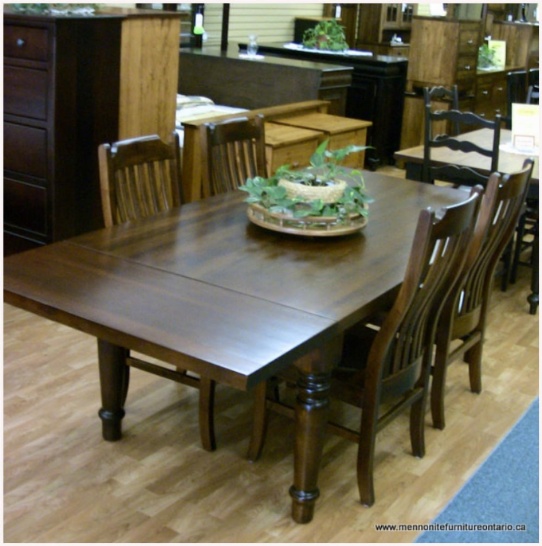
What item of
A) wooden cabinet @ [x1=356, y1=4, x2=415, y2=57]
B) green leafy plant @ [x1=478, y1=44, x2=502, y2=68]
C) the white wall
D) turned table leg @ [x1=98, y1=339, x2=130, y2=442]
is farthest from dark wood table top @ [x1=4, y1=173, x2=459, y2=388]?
wooden cabinet @ [x1=356, y1=4, x2=415, y2=57]

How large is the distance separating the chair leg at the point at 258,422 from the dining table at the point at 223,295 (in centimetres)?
33

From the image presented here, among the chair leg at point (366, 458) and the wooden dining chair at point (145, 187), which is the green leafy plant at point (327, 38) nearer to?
the wooden dining chair at point (145, 187)

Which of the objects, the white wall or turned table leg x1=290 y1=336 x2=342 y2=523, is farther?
the white wall

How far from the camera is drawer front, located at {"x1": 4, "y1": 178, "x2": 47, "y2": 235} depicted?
426 centimetres

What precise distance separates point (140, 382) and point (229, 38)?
470 cm

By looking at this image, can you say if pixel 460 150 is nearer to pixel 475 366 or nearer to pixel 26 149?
pixel 475 366

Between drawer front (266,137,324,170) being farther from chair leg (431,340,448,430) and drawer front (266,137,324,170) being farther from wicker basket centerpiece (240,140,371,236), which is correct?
chair leg (431,340,448,430)

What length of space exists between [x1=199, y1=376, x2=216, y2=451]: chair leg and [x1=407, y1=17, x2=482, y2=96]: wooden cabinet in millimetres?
5168

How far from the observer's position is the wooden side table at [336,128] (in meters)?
5.42

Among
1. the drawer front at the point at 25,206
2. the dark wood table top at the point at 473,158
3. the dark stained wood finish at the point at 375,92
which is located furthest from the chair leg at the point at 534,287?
the dark stained wood finish at the point at 375,92

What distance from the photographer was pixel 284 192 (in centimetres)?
282

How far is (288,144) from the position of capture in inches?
198

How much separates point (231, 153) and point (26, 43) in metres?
1.26

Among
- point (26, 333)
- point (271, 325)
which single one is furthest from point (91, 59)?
point (271, 325)
